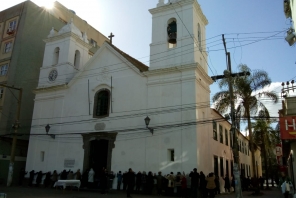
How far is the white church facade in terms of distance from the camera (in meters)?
18.4

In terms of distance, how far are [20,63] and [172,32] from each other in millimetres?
15860

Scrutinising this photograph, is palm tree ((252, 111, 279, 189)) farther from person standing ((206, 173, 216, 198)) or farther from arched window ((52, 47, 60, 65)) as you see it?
arched window ((52, 47, 60, 65))

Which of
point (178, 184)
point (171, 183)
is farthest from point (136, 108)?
point (178, 184)

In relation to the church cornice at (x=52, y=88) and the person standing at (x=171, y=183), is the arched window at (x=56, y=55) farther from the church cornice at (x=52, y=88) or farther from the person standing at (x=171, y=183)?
the person standing at (x=171, y=183)

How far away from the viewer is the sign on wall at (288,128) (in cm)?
1415

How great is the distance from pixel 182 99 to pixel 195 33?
516 centimetres

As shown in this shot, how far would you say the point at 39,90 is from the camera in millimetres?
25234

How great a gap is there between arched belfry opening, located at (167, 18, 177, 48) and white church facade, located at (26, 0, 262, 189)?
0.07m

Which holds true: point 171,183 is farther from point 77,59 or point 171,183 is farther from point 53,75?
point 77,59

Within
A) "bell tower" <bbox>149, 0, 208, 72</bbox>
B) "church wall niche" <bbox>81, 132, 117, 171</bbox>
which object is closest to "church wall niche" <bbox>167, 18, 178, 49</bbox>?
"bell tower" <bbox>149, 0, 208, 72</bbox>

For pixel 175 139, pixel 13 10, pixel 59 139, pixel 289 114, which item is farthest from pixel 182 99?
pixel 13 10

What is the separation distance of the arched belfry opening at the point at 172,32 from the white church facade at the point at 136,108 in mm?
73

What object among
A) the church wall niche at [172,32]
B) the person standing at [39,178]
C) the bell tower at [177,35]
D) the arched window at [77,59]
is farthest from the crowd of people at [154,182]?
the arched window at [77,59]

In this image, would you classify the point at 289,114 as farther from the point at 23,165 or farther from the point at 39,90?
the point at 23,165
